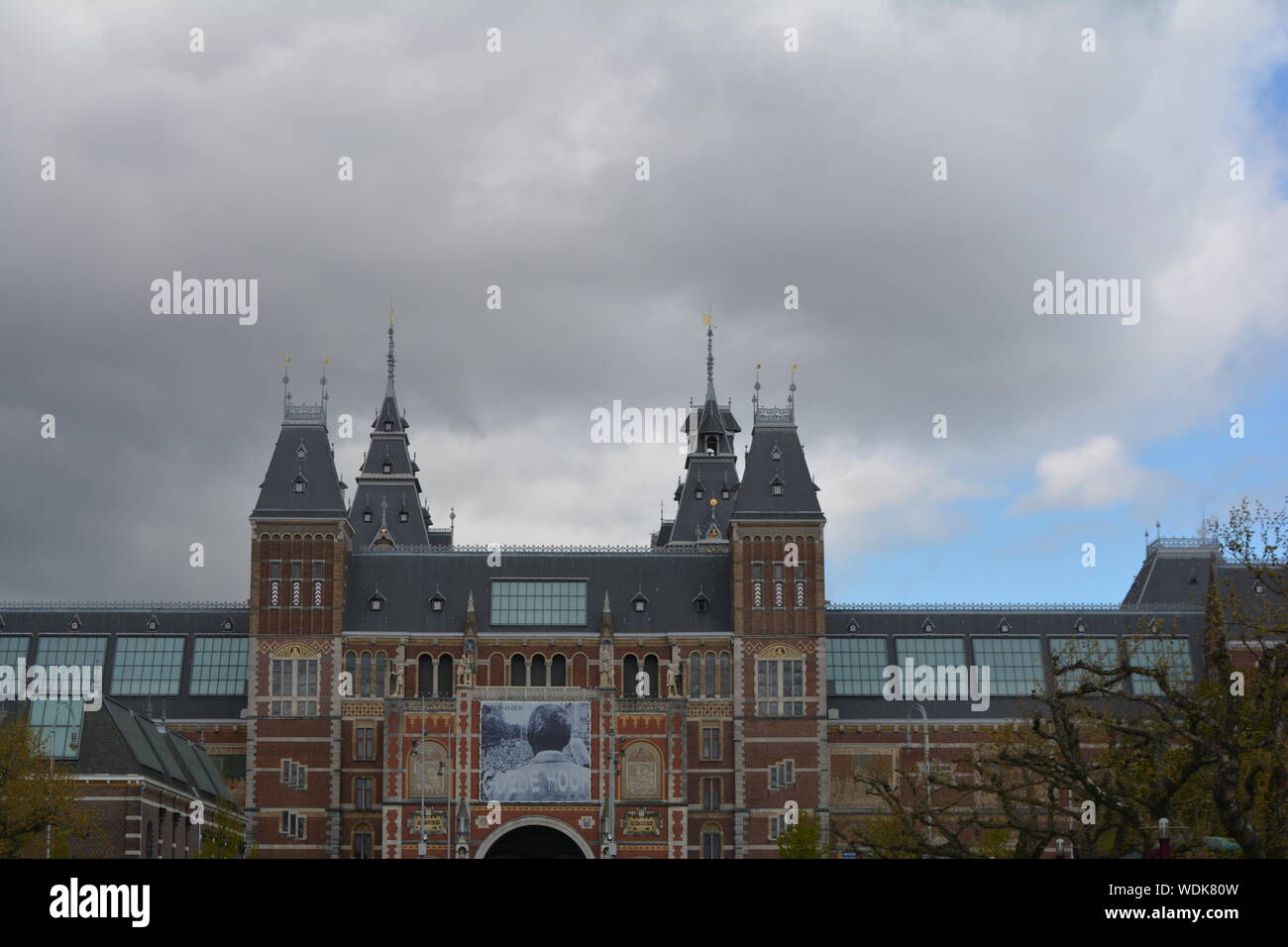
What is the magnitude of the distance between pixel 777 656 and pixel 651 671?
731 cm

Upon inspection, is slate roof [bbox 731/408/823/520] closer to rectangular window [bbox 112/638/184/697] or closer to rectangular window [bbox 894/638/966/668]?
rectangular window [bbox 894/638/966/668]

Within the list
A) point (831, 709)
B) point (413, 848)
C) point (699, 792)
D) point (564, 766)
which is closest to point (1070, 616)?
point (831, 709)

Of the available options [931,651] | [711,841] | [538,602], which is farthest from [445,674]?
[931,651]

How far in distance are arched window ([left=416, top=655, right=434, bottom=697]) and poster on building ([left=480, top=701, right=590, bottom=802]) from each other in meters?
5.79

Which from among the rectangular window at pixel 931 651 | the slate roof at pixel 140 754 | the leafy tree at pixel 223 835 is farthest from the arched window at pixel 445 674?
the rectangular window at pixel 931 651

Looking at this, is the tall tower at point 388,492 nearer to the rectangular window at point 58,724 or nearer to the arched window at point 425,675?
the arched window at point 425,675

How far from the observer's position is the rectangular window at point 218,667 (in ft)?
341

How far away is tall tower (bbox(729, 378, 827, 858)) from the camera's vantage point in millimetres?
99625

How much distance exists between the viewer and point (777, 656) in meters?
101

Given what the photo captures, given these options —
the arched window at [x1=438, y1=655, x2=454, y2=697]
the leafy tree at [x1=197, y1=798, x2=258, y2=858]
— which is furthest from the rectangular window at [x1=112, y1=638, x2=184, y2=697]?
the arched window at [x1=438, y1=655, x2=454, y2=697]

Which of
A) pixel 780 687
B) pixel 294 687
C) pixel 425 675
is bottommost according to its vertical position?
pixel 780 687

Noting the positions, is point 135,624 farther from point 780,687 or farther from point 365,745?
point 780,687
